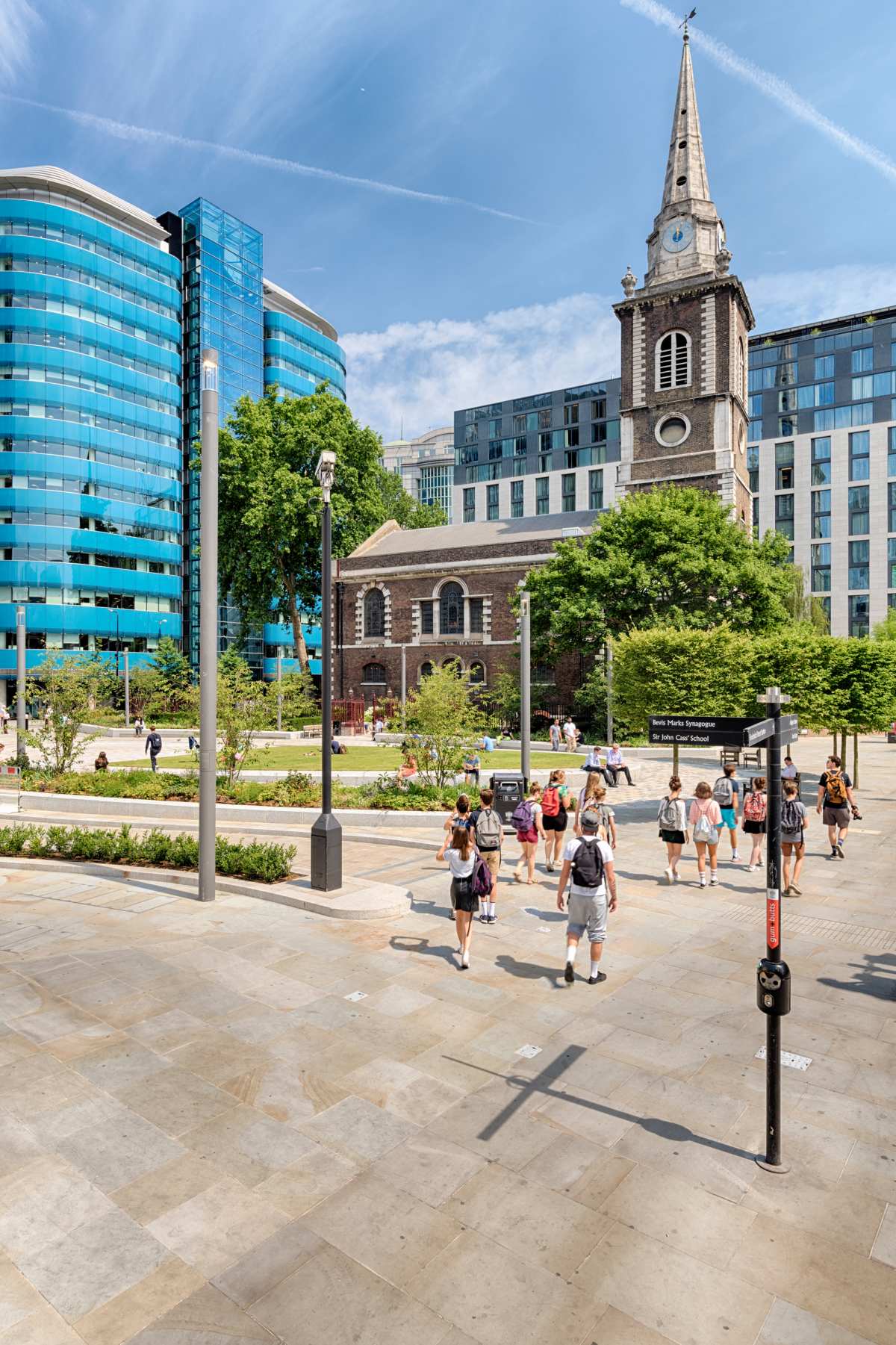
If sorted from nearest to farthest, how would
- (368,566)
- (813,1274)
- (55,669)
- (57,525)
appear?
(813,1274), (55,669), (368,566), (57,525)

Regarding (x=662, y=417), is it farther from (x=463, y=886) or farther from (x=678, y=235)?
(x=463, y=886)

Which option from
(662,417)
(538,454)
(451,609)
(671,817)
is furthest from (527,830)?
(538,454)

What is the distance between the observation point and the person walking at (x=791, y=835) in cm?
1104

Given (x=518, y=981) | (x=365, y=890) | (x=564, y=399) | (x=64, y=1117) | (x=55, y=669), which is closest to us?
(x=64, y=1117)

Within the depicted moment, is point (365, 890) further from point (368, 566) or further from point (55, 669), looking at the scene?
point (368, 566)

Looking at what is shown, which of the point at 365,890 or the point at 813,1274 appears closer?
the point at 813,1274

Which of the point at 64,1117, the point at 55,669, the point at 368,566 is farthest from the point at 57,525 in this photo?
the point at 64,1117

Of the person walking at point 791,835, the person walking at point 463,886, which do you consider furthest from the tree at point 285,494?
the person walking at point 463,886

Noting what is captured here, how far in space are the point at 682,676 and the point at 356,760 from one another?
13.9m

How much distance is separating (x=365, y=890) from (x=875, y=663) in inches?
587

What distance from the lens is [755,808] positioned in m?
12.7

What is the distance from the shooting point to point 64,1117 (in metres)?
5.63

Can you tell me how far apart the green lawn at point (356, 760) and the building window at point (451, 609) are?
61.7ft

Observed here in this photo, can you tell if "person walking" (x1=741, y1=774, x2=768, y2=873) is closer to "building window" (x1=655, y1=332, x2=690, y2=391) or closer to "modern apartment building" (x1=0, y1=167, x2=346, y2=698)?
"building window" (x1=655, y1=332, x2=690, y2=391)
